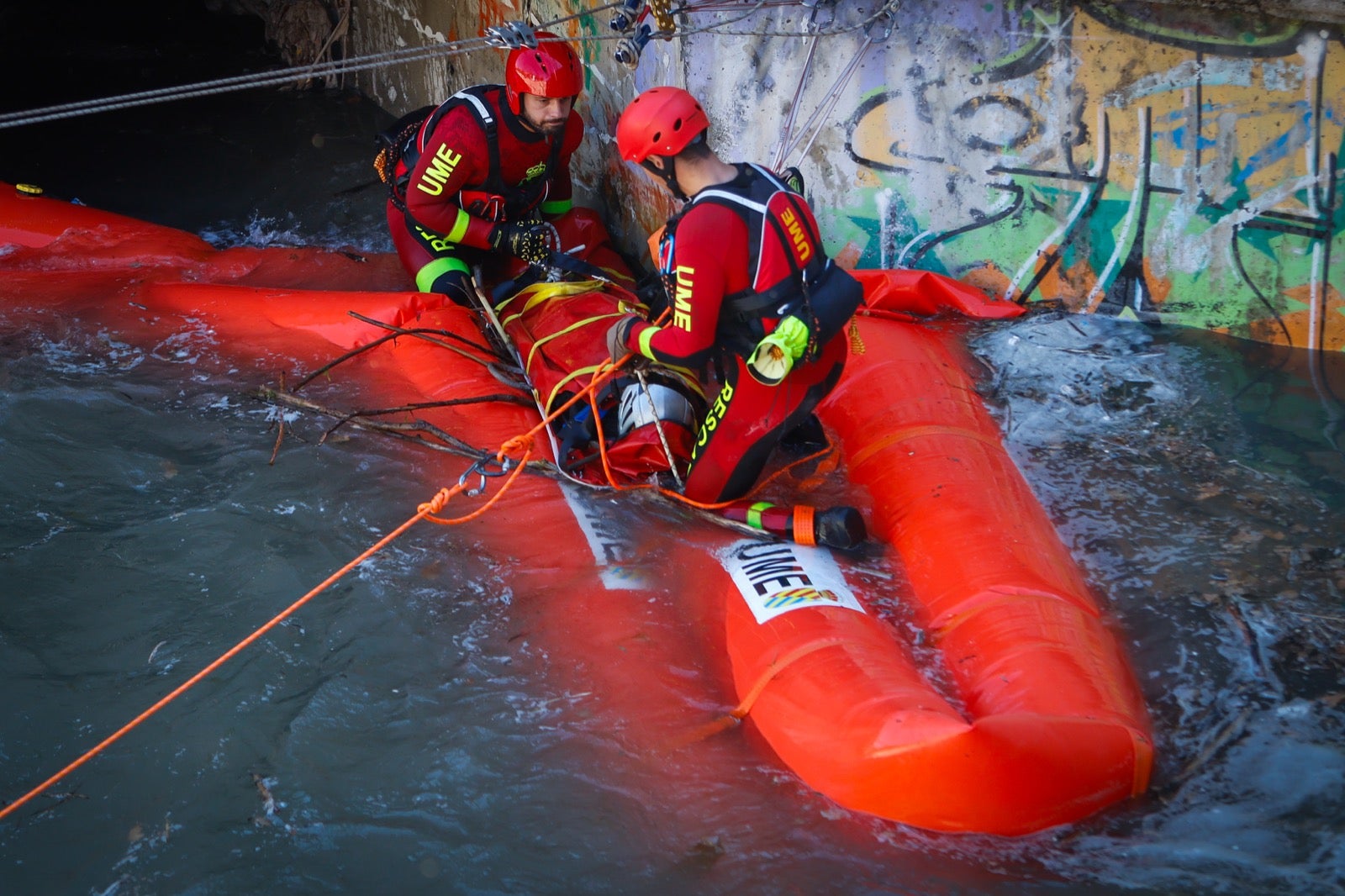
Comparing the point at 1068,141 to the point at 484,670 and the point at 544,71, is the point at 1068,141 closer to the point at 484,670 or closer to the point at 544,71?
the point at 544,71

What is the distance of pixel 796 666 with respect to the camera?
8.88ft

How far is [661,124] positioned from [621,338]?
2.43ft

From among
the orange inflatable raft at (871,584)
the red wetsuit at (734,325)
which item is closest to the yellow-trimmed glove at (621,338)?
the red wetsuit at (734,325)

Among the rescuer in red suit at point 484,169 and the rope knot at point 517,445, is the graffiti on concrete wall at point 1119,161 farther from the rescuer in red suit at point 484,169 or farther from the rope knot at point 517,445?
the rope knot at point 517,445

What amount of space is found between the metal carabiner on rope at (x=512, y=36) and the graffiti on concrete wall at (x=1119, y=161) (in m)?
1.41

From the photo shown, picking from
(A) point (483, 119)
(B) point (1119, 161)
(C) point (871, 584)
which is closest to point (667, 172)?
(C) point (871, 584)

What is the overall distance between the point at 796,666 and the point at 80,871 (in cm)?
172

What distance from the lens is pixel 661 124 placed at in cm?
310

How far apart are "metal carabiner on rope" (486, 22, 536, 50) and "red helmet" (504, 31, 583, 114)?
1.09ft

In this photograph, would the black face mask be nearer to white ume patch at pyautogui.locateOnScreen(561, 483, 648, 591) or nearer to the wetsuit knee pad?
white ume patch at pyautogui.locateOnScreen(561, 483, 648, 591)

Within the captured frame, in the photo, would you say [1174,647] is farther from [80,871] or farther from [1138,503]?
[80,871]

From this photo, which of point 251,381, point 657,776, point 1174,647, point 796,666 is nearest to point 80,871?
point 657,776

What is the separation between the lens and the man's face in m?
4.51

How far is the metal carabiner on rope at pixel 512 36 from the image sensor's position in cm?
397
